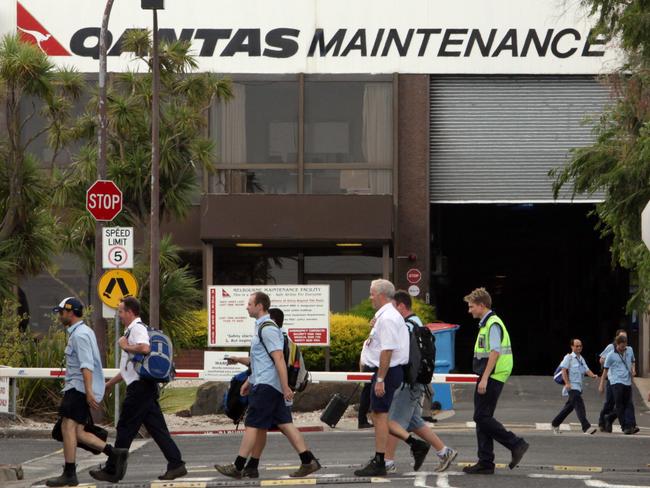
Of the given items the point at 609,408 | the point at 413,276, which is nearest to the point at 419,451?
the point at 609,408

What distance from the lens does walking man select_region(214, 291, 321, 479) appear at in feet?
40.9

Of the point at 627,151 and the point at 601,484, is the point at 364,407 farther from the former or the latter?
the point at 601,484

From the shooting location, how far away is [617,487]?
11805 millimetres

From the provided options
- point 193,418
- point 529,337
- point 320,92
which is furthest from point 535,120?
point 529,337

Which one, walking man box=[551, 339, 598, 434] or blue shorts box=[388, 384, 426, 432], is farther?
walking man box=[551, 339, 598, 434]

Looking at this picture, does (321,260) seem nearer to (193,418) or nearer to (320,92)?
(320,92)

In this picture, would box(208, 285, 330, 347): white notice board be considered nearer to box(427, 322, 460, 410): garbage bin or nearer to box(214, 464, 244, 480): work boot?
box(427, 322, 460, 410): garbage bin

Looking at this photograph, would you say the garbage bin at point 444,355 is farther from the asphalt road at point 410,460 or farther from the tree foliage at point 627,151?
the tree foliage at point 627,151

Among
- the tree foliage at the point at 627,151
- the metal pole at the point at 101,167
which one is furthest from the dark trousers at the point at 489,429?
the metal pole at the point at 101,167

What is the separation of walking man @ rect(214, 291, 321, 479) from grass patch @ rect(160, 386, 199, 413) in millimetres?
9446

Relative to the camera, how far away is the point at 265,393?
492 inches

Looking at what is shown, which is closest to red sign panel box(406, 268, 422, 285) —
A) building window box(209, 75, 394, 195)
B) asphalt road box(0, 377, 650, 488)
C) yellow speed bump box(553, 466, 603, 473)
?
building window box(209, 75, 394, 195)

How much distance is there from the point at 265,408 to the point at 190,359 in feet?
63.0

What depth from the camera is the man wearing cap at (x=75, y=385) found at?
40.7 feet
